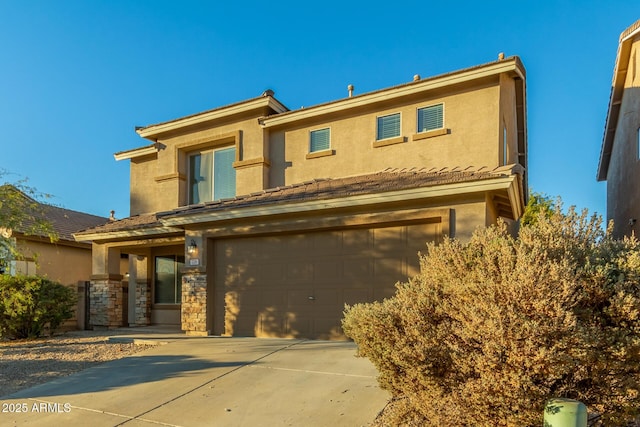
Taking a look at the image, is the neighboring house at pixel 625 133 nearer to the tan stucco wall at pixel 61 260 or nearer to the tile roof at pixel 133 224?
the tile roof at pixel 133 224

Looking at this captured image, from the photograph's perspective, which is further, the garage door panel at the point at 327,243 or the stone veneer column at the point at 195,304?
the stone veneer column at the point at 195,304

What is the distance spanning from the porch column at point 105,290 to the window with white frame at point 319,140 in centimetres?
742

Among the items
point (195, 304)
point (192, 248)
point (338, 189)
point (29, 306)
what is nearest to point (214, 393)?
point (195, 304)

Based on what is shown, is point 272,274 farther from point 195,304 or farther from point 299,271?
point 195,304

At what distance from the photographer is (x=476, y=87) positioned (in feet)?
32.8

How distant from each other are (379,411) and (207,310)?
255 inches

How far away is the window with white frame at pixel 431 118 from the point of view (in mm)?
10422

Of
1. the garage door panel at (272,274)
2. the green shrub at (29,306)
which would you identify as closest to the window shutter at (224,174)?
the garage door panel at (272,274)

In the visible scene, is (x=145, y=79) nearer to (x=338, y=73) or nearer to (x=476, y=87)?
(x=338, y=73)

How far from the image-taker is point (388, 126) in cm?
1105

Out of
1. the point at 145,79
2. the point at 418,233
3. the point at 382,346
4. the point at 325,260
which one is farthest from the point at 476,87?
the point at 145,79

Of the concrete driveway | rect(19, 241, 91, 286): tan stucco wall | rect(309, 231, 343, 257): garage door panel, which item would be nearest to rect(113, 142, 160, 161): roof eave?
rect(19, 241, 91, 286): tan stucco wall

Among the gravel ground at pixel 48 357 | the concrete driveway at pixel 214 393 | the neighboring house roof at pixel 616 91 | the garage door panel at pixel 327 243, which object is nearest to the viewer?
the concrete driveway at pixel 214 393

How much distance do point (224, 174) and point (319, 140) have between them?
348 cm
